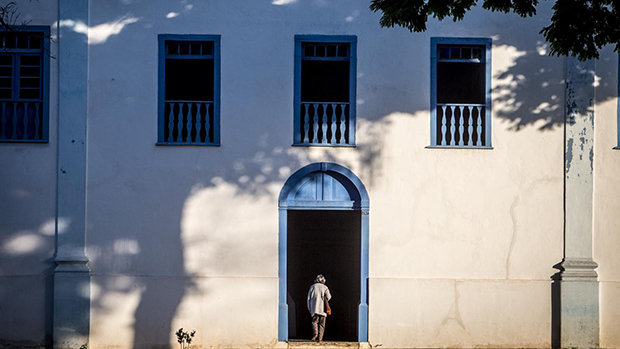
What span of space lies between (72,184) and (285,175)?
11.5ft

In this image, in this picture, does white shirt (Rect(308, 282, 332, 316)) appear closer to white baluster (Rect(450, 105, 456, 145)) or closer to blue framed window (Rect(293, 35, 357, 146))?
blue framed window (Rect(293, 35, 357, 146))

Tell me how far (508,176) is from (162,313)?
620cm

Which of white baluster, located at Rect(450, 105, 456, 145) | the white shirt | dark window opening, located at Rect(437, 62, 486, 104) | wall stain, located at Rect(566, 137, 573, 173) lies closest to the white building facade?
wall stain, located at Rect(566, 137, 573, 173)

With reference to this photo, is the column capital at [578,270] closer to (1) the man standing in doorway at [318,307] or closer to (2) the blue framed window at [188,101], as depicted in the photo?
(1) the man standing in doorway at [318,307]

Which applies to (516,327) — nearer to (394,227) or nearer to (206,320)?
(394,227)

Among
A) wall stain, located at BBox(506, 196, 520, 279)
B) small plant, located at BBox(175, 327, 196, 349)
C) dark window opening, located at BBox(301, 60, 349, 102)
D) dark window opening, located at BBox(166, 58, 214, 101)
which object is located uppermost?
dark window opening, located at BBox(301, 60, 349, 102)

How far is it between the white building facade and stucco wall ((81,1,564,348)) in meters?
0.03

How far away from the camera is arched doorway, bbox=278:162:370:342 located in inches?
430

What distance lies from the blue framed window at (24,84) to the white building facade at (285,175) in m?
0.03

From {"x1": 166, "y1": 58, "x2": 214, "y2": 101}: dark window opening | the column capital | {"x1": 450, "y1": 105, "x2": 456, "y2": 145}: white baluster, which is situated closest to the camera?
the column capital

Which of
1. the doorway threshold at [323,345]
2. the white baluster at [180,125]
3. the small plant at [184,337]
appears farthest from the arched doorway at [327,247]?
the white baluster at [180,125]

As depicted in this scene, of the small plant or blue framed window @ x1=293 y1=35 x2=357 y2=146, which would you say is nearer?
the small plant

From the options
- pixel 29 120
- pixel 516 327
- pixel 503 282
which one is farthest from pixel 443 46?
pixel 29 120

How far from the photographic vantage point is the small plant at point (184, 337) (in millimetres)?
10375
